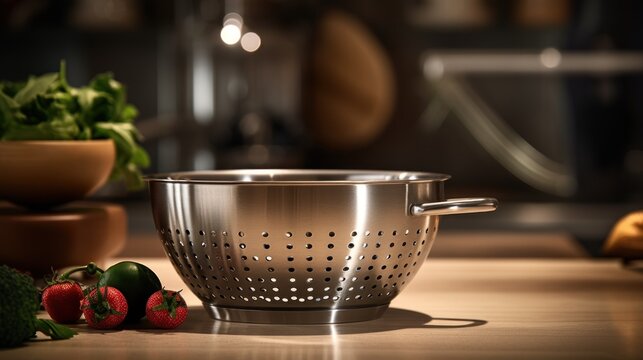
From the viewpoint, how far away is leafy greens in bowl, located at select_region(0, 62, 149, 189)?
1.35m

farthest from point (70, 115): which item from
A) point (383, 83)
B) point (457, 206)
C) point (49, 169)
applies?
point (383, 83)

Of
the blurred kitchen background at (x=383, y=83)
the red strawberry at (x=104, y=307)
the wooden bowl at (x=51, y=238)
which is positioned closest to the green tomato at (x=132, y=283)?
the red strawberry at (x=104, y=307)

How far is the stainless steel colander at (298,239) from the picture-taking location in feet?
3.41

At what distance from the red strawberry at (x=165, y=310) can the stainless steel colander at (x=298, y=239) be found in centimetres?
5

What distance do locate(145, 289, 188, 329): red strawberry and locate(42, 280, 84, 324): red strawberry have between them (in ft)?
0.28

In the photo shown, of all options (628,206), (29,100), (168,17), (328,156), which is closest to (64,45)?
(168,17)

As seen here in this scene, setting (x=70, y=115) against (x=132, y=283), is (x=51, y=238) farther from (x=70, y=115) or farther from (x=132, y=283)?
(x=132, y=283)

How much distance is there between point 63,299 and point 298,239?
0.26 meters

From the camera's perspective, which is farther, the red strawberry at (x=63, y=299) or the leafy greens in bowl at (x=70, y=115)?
the leafy greens in bowl at (x=70, y=115)

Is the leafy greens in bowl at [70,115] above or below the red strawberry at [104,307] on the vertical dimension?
above

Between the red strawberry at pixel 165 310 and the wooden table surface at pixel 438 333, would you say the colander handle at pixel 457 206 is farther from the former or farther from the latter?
the red strawberry at pixel 165 310

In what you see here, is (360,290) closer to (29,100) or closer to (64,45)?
(29,100)

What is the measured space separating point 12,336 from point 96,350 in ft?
0.26

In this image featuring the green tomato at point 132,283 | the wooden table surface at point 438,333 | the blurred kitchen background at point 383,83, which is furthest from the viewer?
the blurred kitchen background at point 383,83
